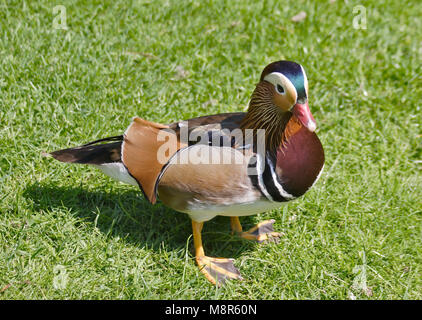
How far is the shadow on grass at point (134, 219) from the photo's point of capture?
3039 mm

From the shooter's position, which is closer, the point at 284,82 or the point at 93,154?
the point at 284,82

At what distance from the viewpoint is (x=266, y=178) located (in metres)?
2.57

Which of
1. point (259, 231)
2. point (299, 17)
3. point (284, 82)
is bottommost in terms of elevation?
point (259, 231)

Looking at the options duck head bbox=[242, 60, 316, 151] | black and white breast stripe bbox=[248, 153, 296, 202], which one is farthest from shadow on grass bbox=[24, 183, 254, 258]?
duck head bbox=[242, 60, 316, 151]

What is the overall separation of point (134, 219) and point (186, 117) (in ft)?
3.26

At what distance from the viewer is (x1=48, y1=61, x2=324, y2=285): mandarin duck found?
2557mm

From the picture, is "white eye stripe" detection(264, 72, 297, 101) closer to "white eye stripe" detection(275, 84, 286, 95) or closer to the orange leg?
"white eye stripe" detection(275, 84, 286, 95)

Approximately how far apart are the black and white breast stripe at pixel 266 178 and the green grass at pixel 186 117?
0.55m

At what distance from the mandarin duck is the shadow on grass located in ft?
1.06

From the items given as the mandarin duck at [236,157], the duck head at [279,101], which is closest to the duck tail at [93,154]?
the mandarin duck at [236,157]

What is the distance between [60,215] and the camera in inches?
119

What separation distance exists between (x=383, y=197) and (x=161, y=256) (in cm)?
156

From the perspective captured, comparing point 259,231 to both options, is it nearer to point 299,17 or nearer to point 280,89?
point 280,89

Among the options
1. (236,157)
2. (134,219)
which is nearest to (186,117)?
(134,219)
